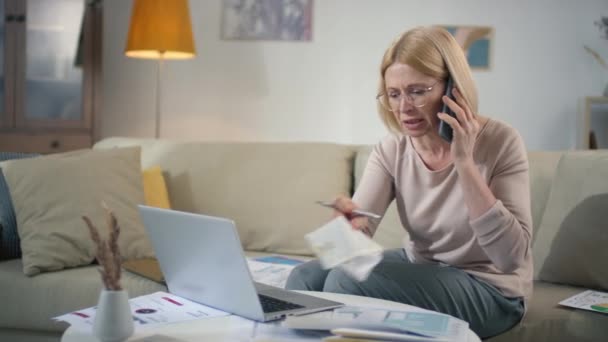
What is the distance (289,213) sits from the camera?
8.17 ft

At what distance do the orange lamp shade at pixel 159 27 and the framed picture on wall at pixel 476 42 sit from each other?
1598 mm

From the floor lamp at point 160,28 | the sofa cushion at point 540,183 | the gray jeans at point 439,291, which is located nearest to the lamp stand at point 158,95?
the floor lamp at point 160,28

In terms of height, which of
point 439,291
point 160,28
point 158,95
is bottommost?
point 439,291

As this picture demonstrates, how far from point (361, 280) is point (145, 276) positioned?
2.53ft

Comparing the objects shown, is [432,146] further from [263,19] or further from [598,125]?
[598,125]

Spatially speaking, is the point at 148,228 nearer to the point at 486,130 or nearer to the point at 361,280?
the point at 361,280

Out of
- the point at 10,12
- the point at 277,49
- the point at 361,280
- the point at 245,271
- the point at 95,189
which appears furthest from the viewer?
the point at 277,49

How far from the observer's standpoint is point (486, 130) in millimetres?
1670

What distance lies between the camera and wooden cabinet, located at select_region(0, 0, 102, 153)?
3516mm

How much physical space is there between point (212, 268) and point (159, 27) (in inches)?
92.8

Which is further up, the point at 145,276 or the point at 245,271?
the point at 245,271

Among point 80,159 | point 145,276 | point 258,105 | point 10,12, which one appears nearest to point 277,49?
point 258,105

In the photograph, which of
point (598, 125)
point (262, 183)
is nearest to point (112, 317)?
point (262, 183)

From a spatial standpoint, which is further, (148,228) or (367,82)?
(367,82)
